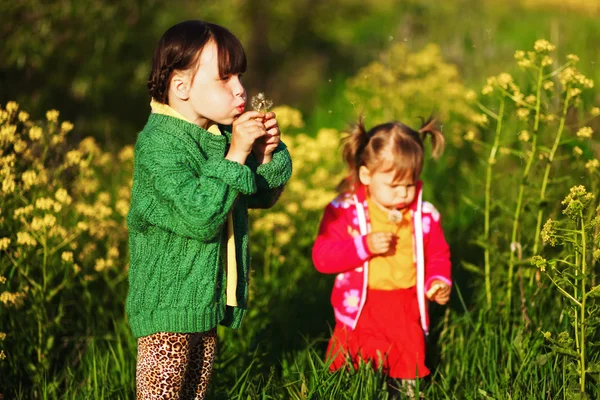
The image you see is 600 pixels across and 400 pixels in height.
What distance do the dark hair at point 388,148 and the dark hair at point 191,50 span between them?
3.15 feet

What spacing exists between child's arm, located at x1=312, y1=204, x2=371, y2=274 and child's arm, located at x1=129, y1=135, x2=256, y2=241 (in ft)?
2.87

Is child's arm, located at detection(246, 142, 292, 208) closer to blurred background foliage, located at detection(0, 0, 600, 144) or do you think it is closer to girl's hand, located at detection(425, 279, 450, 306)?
girl's hand, located at detection(425, 279, 450, 306)

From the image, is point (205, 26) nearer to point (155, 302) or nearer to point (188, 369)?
point (155, 302)

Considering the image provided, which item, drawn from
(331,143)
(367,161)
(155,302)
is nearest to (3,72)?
(331,143)

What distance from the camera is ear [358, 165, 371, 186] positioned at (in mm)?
3455

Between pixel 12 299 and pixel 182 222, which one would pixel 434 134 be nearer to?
pixel 182 222

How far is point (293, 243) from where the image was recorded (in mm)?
4762

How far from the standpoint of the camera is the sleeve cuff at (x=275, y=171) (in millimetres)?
2705

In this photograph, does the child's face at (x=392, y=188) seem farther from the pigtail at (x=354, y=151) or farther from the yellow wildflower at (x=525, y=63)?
the yellow wildflower at (x=525, y=63)

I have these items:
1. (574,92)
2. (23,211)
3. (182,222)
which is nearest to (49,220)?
(23,211)

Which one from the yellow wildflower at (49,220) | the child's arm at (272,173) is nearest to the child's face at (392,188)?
the child's arm at (272,173)

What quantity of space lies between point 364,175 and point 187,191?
1.22 meters

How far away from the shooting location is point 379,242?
3.22 metres

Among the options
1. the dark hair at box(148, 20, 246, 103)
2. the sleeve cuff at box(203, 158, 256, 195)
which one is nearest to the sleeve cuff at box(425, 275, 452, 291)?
the sleeve cuff at box(203, 158, 256, 195)
